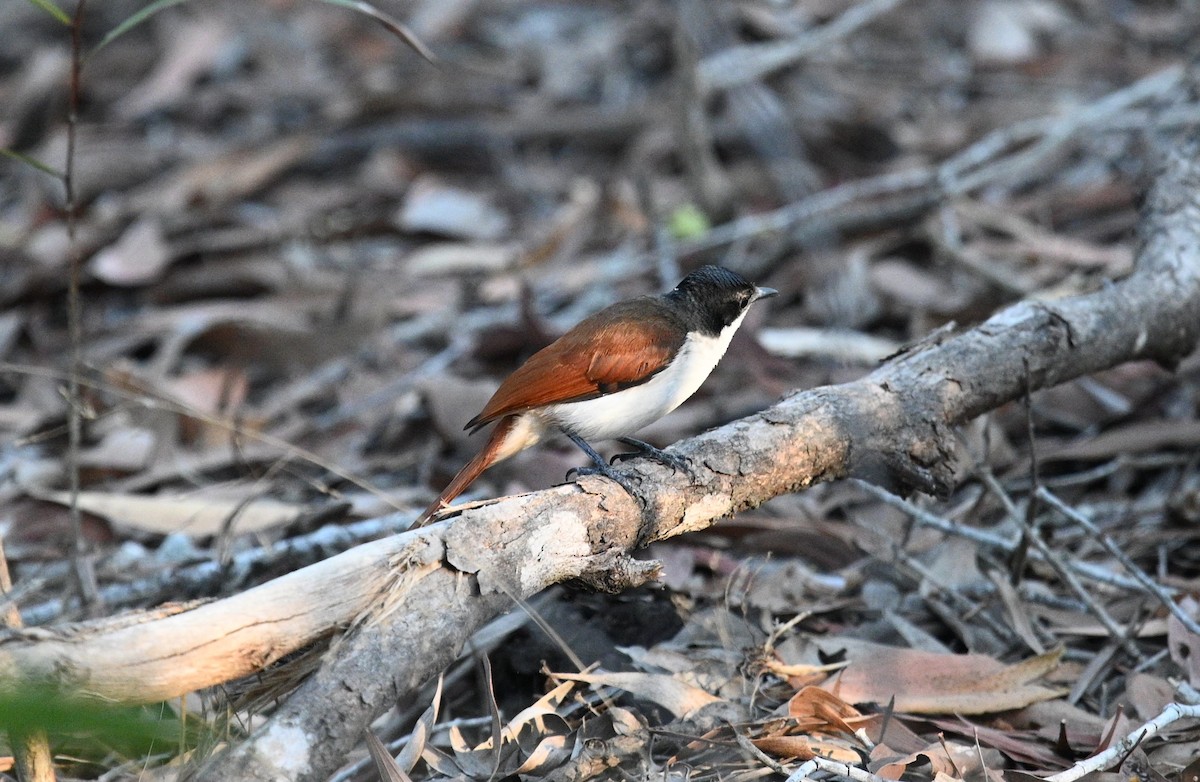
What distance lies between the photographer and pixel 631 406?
4.22 m

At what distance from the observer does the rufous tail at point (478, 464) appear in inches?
143

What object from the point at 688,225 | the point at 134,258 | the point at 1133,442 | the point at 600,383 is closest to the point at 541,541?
the point at 600,383

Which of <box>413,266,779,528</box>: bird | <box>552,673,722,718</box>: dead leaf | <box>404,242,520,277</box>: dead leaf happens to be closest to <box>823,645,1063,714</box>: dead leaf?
<box>552,673,722,718</box>: dead leaf

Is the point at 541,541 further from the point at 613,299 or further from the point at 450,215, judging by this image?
the point at 450,215

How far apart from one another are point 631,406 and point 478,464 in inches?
24.2

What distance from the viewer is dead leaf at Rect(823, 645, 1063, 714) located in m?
3.60

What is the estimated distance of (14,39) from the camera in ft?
34.7

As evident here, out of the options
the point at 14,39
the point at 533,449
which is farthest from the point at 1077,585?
the point at 14,39

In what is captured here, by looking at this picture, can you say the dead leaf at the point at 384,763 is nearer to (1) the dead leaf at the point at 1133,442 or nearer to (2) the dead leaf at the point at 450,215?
(1) the dead leaf at the point at 1133,442

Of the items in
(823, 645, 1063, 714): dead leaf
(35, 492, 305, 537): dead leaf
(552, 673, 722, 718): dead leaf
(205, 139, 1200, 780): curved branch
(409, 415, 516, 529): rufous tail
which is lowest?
(35, 492, 305, 537): dead leaf

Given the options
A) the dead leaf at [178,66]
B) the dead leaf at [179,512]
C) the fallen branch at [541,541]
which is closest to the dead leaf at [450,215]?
the dead leaf at [178,66]

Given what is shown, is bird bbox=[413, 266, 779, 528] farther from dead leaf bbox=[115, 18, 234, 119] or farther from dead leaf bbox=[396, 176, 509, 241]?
dead leaf bbox=[115, 18, 234, 119]

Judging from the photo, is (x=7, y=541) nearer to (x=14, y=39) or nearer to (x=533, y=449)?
(x=533, y=449)

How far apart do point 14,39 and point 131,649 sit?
9.94 m
